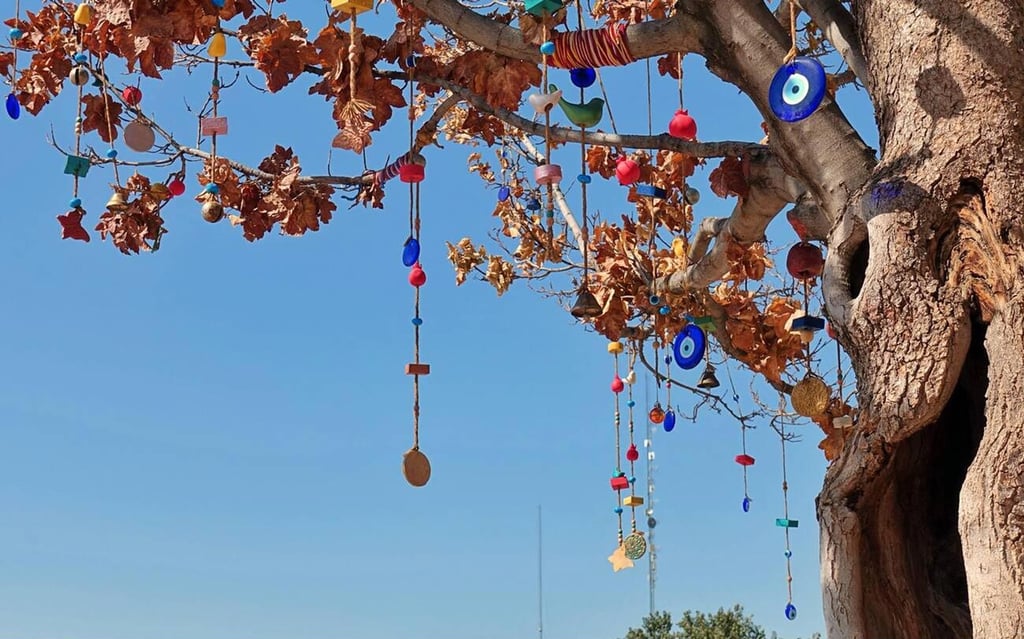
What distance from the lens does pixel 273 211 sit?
13.2ft

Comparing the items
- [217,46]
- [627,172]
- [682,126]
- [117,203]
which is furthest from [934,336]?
[117,203]

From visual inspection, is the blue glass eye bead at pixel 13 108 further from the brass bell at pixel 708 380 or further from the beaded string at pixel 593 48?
the brass bell at pixel 708 380

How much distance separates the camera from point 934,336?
7.70ft

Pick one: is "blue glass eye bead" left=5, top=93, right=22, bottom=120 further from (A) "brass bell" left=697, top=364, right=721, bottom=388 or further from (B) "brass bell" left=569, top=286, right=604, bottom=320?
(A) "brass bell" left=697, top=364, right=721, bottom=388

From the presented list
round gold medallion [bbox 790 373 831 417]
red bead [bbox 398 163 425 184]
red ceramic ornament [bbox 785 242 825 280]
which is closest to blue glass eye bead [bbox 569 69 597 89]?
red bead [bbox 398 163 425 184]

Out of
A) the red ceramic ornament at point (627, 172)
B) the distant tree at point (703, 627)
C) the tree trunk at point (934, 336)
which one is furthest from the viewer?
the distant tree at point (703, 627)

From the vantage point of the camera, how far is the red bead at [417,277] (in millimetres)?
3527

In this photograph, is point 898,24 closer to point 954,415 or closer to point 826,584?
point 954,415

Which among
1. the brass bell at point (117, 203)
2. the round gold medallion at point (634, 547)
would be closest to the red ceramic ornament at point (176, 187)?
the brass bell at point (117, 203)

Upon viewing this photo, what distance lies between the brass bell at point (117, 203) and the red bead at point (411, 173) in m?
1.16

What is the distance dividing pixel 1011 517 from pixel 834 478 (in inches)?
19.3

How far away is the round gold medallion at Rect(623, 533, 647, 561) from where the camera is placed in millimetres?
5124

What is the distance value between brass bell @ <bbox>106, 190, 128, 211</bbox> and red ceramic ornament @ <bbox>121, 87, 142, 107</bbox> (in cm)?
33

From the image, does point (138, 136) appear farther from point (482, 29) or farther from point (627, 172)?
point (627, 172)
